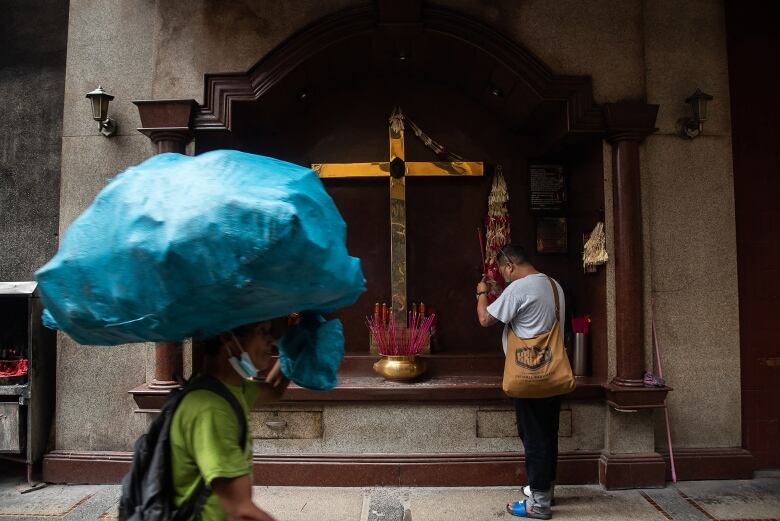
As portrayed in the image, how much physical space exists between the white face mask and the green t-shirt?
5.1 inches

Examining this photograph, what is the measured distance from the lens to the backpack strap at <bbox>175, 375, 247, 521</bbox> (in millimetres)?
1531

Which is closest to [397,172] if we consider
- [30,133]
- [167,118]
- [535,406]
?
[167,118]

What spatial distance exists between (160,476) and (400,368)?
116 inches

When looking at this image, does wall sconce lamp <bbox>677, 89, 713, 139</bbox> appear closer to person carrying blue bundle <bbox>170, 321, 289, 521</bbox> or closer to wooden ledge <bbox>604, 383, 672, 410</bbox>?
wooden ledge <bbox>604, 383, 672, 410</bbox>

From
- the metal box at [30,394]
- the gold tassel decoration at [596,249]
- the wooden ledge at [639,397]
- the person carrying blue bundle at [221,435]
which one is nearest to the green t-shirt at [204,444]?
the person carrying blue bundle at [221,435]

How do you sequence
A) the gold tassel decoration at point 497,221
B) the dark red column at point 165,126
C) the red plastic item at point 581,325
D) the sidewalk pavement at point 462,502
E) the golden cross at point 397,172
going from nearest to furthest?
the sidewalk pavement at point 462,502 → the dark red column at point 165,126 → the red plastic item at point 581,325 → the golden cross at point 397,172 → the gold tassel decoration at point 497,221

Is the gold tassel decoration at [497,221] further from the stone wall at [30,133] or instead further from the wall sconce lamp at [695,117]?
the stone wall at [30,133]

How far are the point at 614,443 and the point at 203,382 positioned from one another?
371 cm

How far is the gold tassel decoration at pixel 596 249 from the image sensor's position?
4.45 metres

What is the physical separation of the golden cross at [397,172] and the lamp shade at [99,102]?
1.81 meters

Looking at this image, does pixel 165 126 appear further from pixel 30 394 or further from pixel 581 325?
pixel 581 325

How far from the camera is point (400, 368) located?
4371mm

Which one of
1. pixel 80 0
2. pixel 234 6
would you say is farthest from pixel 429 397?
pixel 80 0

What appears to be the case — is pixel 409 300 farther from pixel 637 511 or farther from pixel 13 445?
pixel 13 445
